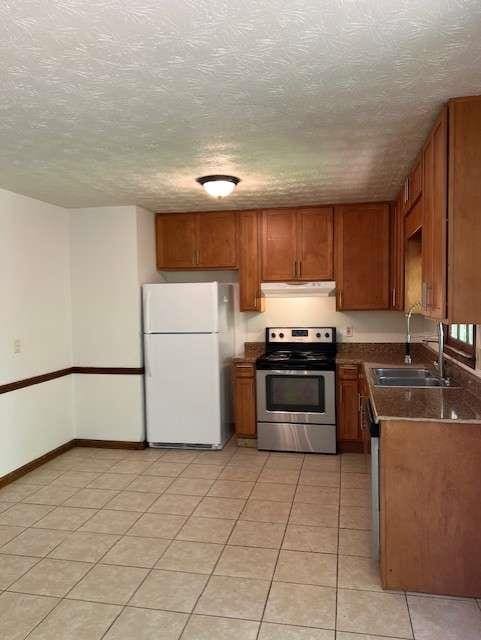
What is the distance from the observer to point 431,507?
2.37 meters

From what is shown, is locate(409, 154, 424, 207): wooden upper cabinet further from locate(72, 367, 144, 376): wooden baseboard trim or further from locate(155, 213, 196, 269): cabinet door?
locate(72, 367, 144, 376): wooden baseboard trim

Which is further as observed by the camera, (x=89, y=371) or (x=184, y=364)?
(x=89, y=371)

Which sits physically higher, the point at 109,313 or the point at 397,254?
the point at 397,254

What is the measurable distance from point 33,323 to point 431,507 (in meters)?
3.36

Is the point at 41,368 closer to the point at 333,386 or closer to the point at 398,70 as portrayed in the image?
the point at 333,386

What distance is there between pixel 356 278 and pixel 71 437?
3.14 meters

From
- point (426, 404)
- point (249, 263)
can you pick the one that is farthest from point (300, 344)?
point (426, 404)

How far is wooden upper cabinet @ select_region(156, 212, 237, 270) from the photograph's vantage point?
15.8ft

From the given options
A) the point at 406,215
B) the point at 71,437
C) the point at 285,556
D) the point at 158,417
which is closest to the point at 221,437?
the point at 158,417

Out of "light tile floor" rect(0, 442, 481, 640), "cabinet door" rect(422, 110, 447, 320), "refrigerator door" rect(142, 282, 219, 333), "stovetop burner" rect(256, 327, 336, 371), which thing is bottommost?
"light tile floor" rect(0, 442, 481, 640)

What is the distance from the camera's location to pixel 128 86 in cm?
201

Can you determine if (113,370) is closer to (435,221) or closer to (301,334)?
(301,334)

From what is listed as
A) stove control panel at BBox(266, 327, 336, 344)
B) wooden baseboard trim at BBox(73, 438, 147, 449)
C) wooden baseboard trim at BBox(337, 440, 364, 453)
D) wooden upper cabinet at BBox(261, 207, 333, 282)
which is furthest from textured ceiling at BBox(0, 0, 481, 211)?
wooden baseboard trim at BBox(73, 438, 147, 449)

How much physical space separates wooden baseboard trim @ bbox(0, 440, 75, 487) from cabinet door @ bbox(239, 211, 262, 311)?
2.15 metres
